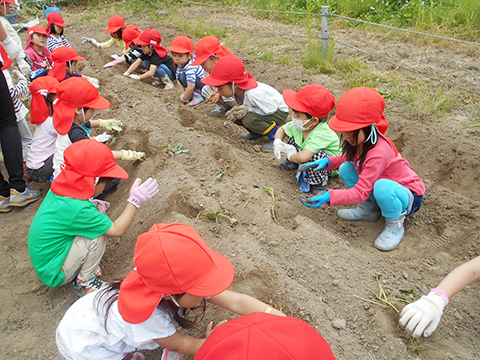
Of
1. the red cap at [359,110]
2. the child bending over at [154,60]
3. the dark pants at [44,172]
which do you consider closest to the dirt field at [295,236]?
the dark pants at [44,172]

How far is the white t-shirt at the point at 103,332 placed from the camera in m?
1.71

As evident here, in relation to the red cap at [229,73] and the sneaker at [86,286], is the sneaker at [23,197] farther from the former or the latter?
the red cap at [229,73]

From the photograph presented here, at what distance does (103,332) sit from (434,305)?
65.3 inches

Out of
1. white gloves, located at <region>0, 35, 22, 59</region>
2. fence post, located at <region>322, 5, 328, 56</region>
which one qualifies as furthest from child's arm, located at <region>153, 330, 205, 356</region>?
fence post, located at <region>322, 5, 328, 56</region>

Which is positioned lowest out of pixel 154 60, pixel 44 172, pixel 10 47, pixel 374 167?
pixel 44 172

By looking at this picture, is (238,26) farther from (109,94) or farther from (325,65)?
(109,94)

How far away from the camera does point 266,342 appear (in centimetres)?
110

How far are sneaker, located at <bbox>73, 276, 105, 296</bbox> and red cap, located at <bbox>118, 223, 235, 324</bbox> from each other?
1.13 metres

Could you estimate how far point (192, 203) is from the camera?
304 cm

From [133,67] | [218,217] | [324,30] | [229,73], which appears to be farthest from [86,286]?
[324,30]

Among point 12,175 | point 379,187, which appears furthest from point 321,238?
point 12,175

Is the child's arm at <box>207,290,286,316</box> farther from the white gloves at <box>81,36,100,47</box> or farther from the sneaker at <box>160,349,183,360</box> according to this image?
the white gloves at <box>81,36,100,47</box>

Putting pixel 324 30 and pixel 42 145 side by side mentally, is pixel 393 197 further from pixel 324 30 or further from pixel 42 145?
pixel 324 30

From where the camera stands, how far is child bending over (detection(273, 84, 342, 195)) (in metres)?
3.15
